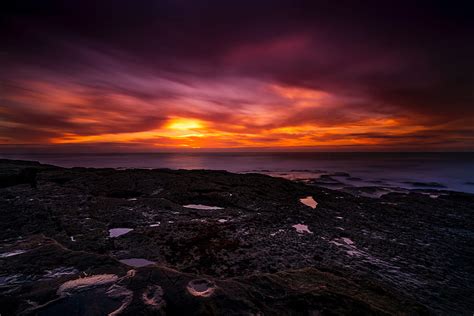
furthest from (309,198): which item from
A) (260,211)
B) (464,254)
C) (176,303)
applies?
(176,303)

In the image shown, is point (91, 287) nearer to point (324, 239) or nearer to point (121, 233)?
point (121, 233)

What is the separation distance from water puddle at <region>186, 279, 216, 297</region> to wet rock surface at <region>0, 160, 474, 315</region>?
2cm

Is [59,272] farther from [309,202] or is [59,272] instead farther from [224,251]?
[309,202]

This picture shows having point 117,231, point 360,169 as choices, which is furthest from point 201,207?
point 360,169

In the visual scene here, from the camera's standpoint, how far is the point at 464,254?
9102 mm

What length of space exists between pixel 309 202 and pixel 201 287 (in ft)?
45.1

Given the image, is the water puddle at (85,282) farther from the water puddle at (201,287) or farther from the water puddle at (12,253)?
the water puddle at (12,253)

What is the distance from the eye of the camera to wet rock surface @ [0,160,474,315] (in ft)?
14.1

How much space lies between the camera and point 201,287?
4652 millimetres

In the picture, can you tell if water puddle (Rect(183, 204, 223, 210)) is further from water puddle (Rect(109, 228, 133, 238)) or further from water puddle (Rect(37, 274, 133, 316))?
water puddle (Rect(37, 274, 133, 316))

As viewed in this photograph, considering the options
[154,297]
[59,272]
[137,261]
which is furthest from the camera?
[137,261]

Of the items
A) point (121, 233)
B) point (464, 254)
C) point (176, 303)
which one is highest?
point (176, 303)

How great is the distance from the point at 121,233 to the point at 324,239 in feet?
27.8

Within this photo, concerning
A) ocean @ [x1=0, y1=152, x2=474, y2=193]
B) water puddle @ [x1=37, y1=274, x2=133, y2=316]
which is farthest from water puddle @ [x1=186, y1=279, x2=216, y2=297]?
ocean @ [x1=0, y1=152, x2=474, y2=193]
